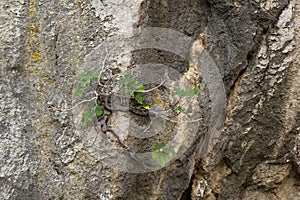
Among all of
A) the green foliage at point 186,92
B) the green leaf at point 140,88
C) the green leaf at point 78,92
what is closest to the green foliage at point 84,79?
the green leaf at point 78,92

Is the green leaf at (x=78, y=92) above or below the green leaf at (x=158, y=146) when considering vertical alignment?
above

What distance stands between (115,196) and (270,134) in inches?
21.4

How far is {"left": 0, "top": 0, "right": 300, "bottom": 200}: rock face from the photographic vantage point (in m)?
1.16

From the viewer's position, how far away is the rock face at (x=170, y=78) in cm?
116

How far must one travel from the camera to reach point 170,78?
126cm

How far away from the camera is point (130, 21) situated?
1177mm

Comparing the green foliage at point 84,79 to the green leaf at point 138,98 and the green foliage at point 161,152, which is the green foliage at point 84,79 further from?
the green foliage at point 161,152

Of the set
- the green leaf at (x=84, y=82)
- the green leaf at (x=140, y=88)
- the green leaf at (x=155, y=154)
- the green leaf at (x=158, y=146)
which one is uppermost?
the green leaf at (x=140, y=88)

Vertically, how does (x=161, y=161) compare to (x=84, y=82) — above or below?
below

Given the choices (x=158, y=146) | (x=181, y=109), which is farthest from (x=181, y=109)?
(x=158, y=146)

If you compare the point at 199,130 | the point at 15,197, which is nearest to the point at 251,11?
the point at 199,130

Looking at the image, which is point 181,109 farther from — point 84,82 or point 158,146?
point 84,82

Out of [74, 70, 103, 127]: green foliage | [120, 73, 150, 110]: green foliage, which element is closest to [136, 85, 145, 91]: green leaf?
[120, 73, 150, 110]: green foliage

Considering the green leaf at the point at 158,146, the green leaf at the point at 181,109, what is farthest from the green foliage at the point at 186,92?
the green leaf at the point at 158,146
